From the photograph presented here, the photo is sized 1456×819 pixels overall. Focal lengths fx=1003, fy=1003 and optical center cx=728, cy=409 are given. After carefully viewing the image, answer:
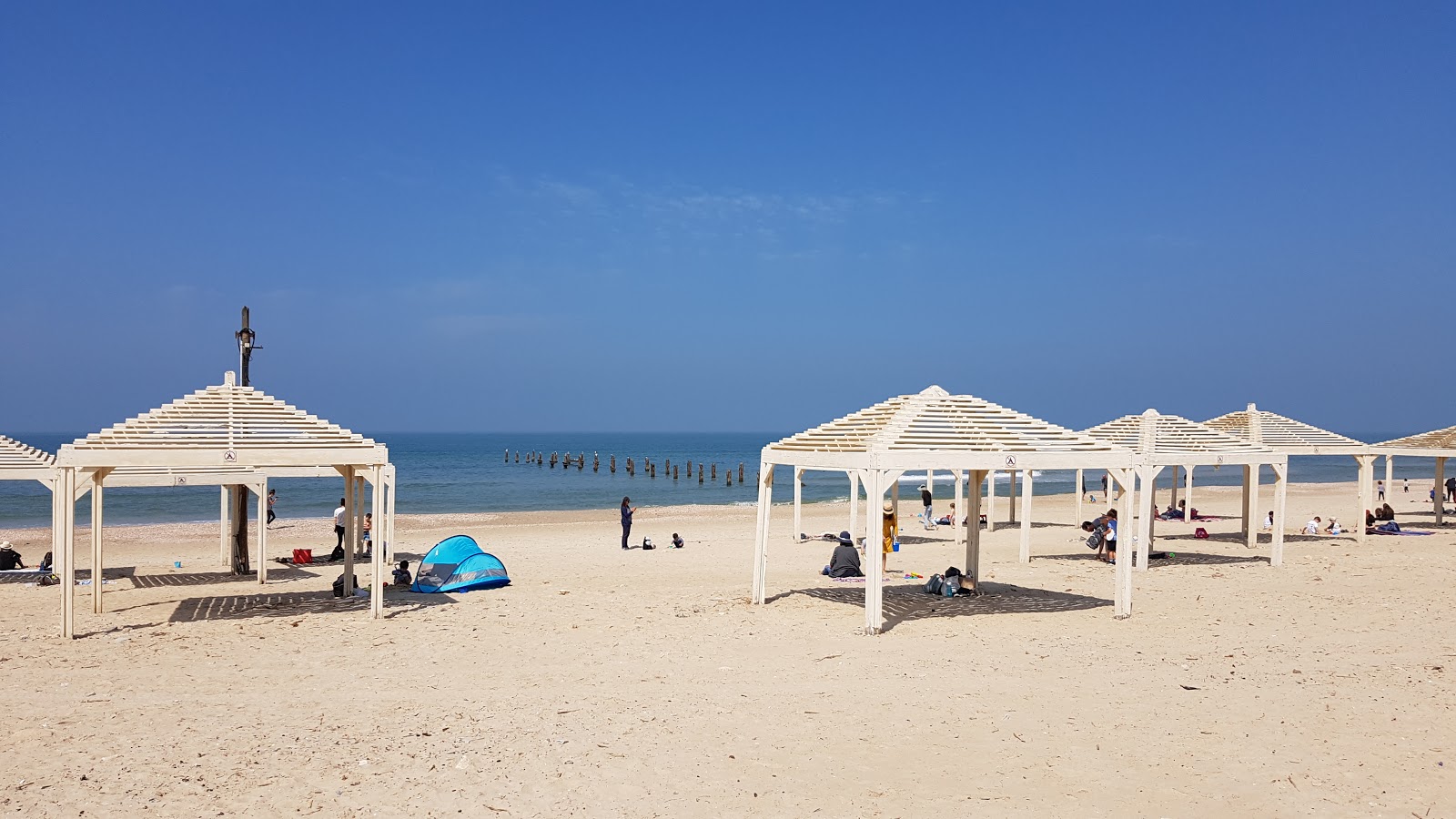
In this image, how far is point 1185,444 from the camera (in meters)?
18.3

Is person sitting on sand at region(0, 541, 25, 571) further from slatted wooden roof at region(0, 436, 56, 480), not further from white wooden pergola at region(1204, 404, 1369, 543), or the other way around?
white wooden pergola at region(1204, 404, 1369, 543)

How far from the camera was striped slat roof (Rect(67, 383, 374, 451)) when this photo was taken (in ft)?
37.8

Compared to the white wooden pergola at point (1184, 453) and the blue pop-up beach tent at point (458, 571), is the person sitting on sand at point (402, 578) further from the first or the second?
the white wooden pergola at point (1184, 453)

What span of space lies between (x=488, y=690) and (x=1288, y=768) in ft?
21.0

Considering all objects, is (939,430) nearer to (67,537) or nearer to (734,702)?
(734,702)

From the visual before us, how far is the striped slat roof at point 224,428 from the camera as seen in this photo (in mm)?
11531

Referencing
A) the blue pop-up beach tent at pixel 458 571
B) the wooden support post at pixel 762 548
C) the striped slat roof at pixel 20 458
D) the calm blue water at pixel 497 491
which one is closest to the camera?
the wooden support post at pixel 762 548

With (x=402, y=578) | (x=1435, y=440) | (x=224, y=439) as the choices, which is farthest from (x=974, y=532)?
(x=1435, y=440)

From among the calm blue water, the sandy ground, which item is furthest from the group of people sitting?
the calm blue water

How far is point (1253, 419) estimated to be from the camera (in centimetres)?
2352

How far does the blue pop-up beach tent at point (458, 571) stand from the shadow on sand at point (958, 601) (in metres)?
4.67

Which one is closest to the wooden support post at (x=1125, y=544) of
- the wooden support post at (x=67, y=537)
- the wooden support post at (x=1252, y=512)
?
the wooden support post at (x=1252, y=512)

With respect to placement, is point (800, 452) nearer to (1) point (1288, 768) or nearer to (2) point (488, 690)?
(2) point (488, 690)

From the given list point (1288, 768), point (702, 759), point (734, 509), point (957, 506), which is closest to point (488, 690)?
point (702, 759)
